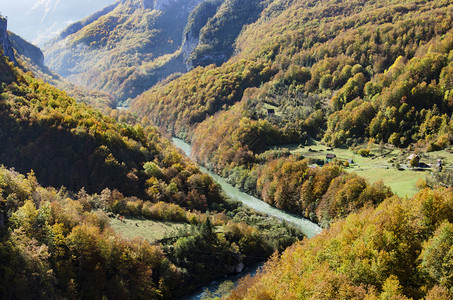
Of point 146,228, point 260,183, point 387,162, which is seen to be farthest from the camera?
point 260,183

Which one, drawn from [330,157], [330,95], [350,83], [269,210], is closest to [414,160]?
[330,157]

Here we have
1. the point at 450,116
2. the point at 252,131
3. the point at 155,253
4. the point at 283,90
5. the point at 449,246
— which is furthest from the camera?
the point at 283,90

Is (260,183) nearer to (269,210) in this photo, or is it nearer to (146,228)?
Answer: (269,210)

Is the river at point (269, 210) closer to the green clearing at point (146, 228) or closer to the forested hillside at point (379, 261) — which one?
the forested hillside at point (379, 261)

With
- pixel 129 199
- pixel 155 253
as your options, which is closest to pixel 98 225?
pixel 155 253

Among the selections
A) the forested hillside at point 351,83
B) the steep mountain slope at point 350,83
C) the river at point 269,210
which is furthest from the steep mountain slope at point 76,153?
the forested hillside at point 351,83

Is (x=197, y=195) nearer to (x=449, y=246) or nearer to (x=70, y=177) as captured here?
(x=70, y=177)
